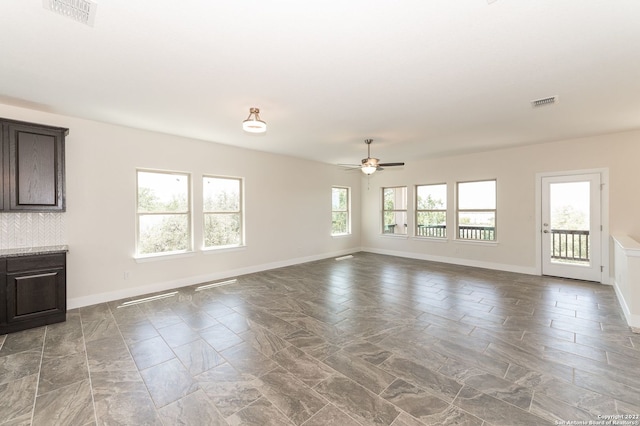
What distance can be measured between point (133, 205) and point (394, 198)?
695 centimetres

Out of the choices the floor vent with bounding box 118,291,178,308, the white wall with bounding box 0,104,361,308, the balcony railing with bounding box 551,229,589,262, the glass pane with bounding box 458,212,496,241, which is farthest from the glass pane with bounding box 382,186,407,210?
the floor vent with bounding box 118,291,178,308

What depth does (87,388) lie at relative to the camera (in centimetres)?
226

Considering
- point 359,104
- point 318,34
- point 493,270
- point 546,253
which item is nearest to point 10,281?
point 318,34

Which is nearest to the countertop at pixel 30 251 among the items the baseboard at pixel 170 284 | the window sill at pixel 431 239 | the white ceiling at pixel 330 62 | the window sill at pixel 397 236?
the baseboard at pixel 170 284

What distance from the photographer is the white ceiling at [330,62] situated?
1.94 metres

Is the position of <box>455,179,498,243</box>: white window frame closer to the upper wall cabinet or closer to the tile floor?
the tile floor

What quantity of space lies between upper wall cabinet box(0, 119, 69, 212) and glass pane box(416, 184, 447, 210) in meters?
7.66

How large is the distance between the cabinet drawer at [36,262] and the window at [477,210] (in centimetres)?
793

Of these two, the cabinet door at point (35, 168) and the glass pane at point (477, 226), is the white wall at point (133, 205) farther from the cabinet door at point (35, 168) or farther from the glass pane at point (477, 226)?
the glass pane at point (477, 226)

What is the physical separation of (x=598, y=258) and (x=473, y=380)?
5.11 meters

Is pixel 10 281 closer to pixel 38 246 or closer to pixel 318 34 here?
pixel 38 246

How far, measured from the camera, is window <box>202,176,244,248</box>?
5664 millimetres

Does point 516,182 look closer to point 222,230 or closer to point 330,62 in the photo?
point 330,62

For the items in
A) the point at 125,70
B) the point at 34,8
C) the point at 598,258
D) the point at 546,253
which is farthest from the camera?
the point at 546,253
